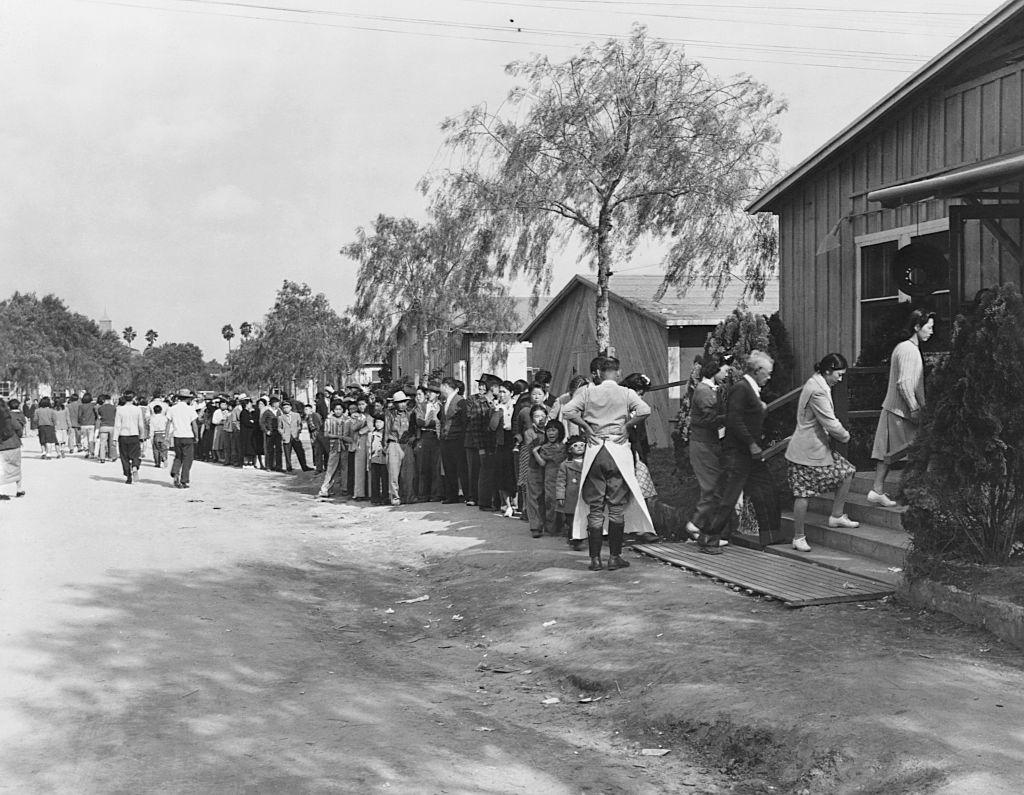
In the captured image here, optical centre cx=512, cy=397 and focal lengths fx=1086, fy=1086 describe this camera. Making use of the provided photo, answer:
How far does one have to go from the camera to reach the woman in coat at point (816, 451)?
361 inches

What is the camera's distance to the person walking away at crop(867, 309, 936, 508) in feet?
31.4

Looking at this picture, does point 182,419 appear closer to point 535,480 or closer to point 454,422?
point 454,422

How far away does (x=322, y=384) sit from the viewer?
2053 inches

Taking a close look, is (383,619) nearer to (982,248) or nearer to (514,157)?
(982,248)

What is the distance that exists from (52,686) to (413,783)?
2.69 metres

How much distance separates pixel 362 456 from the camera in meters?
17.0

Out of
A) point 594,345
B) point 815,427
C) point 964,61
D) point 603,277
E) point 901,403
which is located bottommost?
point 815,427

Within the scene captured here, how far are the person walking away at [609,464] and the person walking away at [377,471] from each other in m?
7.37

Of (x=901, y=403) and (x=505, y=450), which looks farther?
(x=505, y=450)

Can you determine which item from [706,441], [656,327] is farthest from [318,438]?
[706,441]

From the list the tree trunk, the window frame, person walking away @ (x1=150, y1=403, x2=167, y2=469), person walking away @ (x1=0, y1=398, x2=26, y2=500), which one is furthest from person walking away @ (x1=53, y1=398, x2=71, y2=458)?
the window frame

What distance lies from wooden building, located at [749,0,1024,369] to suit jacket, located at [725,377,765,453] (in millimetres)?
2554

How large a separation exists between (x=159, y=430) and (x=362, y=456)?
29.5 ft

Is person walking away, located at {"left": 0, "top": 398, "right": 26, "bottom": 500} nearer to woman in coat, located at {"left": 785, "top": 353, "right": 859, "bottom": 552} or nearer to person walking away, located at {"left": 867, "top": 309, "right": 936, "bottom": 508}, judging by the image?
woman in coat, located at {"left": 785, "top": 353, "right": 859, "bottom": 552}
